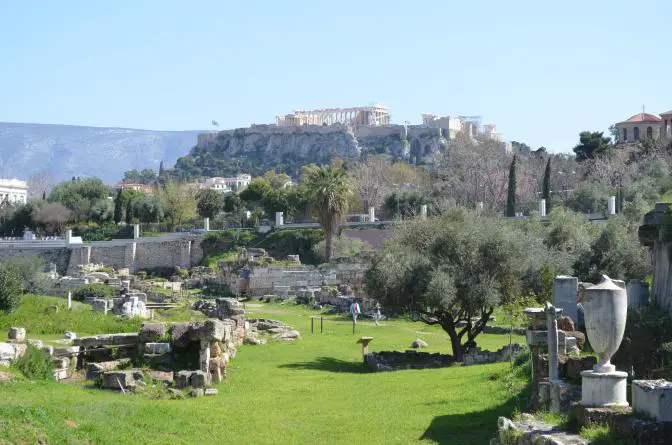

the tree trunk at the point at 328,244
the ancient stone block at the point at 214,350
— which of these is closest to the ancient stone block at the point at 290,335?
the ancient stone block at the point at 214,350

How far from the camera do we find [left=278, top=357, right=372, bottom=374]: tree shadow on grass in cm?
2558

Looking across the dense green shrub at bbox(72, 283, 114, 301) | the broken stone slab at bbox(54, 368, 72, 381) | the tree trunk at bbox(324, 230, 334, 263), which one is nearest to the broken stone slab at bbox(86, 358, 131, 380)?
the broken stone slab at bbox(54, 368, 72, 381)

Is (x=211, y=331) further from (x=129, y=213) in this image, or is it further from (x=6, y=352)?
(x=129, y=213)

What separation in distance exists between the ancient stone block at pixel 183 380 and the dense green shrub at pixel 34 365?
2.54 meters

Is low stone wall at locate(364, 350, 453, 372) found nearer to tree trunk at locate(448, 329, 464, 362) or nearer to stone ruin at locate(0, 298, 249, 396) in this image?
tree trunk at locate(448, 329, 464, 362)

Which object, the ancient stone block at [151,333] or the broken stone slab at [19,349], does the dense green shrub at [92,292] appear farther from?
the broken stone slab at [19,349]

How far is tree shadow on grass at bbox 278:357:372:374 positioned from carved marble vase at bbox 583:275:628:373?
47.4 ft

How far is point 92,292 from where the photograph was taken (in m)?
50.8

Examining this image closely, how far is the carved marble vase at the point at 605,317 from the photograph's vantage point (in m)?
11.1

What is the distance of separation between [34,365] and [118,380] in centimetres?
170

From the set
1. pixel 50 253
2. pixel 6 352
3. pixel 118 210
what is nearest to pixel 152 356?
pixel 6 352

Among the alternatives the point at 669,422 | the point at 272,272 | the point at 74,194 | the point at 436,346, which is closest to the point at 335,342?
the point at 436,346

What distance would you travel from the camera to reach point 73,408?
16.0 metres

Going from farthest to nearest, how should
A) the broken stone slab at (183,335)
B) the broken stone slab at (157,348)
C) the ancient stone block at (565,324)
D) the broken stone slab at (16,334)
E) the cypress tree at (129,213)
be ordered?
the cypress tree at (129,213), the broken stone slab at (16,334), the broken stone slab at (183,335), the broken stone slab at (157,348), the ancient stone block at (565,324)
